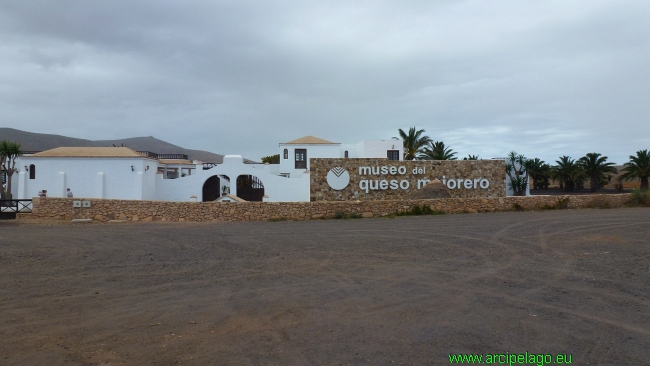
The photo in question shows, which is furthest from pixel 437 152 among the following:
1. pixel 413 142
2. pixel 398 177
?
pixel 398 177

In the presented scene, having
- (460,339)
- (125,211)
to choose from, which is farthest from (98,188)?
(460,339)

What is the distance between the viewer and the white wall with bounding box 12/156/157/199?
36344 mm

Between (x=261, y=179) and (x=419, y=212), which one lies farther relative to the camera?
(x=261, y=179)

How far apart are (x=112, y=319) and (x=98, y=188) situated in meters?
34.0

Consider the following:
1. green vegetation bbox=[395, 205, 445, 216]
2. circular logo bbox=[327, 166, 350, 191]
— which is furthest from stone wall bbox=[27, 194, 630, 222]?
circular logo bbox=[327, 166, 350, 191]

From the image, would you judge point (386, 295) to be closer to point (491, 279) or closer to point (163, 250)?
point (491, 279)

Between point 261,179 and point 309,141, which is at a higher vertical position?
point 309,141

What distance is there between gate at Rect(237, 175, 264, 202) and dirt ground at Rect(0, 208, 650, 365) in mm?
24100

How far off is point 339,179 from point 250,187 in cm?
1347

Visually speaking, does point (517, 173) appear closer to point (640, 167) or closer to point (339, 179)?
point (640, 167)

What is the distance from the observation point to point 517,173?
1935 inches

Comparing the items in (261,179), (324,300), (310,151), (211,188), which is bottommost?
(324,300)

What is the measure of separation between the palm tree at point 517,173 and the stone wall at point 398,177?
68.9 feet

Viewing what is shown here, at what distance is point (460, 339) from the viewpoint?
5.26m
